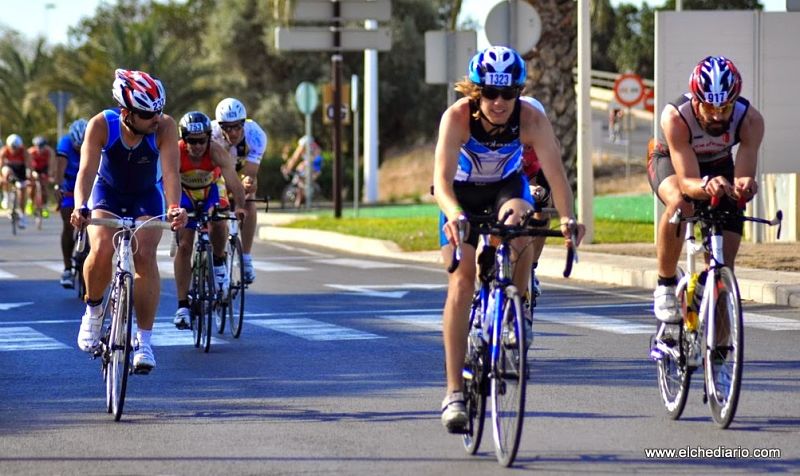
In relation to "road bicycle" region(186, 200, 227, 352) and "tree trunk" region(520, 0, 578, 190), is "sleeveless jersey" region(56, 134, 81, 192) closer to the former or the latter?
"road bicycle" region(186, 200, 227, 352)

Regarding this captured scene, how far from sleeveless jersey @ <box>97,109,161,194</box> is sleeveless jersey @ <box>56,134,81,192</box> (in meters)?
6.69

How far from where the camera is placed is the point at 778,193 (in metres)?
22.2

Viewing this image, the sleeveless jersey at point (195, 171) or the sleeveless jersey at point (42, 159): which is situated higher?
the sleeveless jersey at point (42, 159)

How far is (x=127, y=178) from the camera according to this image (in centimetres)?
979

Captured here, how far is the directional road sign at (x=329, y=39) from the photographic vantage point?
95.2 feet

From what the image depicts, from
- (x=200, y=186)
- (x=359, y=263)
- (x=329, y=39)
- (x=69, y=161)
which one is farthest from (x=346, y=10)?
(x=200, y=186)

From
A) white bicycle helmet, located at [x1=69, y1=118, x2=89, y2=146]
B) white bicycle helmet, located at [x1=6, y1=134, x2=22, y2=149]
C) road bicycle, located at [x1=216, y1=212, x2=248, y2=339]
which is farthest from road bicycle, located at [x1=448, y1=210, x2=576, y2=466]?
white bicycle helmet, located at [x1=6, y1=134, x2=22, y2=149]

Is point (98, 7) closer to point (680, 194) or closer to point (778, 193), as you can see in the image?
point (778, 193)

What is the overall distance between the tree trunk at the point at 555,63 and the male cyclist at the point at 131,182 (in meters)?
16.1

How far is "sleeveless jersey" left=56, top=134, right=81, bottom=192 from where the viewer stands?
1650cm

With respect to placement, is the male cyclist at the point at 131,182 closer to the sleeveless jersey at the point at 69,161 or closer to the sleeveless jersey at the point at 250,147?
the sleeveless jersey at the point at 250,147

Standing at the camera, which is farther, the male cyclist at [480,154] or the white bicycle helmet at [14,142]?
the white bicycle helmet at [14,142]

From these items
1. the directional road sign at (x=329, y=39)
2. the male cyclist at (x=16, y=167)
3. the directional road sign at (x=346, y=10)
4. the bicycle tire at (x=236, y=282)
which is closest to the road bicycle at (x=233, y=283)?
the bicycle tire at (x=236, y=282)

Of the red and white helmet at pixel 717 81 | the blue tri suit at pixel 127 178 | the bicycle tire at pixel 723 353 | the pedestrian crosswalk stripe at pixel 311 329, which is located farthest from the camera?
the pedestrian crosswalk stripe at pixel 311 329
